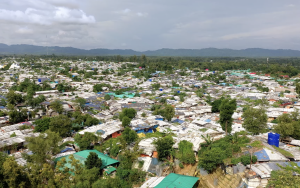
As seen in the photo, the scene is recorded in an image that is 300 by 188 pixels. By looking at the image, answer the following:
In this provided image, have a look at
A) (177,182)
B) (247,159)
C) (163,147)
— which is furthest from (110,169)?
(247,159)

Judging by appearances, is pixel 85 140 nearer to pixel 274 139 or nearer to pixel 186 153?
pixel 186 153

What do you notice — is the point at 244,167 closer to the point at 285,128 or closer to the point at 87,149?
the point at 285,128

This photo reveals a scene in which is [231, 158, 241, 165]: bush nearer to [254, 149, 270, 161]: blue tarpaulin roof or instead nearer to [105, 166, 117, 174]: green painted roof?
[254, 149, 270, 161]: blue tarpaulin roof

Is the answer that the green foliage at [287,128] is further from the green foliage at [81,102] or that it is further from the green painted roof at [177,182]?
the green foliage at [81,102]

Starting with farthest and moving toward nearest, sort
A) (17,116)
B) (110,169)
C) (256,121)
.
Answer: (17,116) → (256,121) → (110,169)

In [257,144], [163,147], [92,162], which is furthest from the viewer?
[163,147]

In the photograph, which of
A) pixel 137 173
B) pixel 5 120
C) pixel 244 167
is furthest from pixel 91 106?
pixel 244 167

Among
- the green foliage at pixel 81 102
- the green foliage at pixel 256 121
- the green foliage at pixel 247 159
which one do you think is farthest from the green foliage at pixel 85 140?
the green foliage at pixel 81 102
